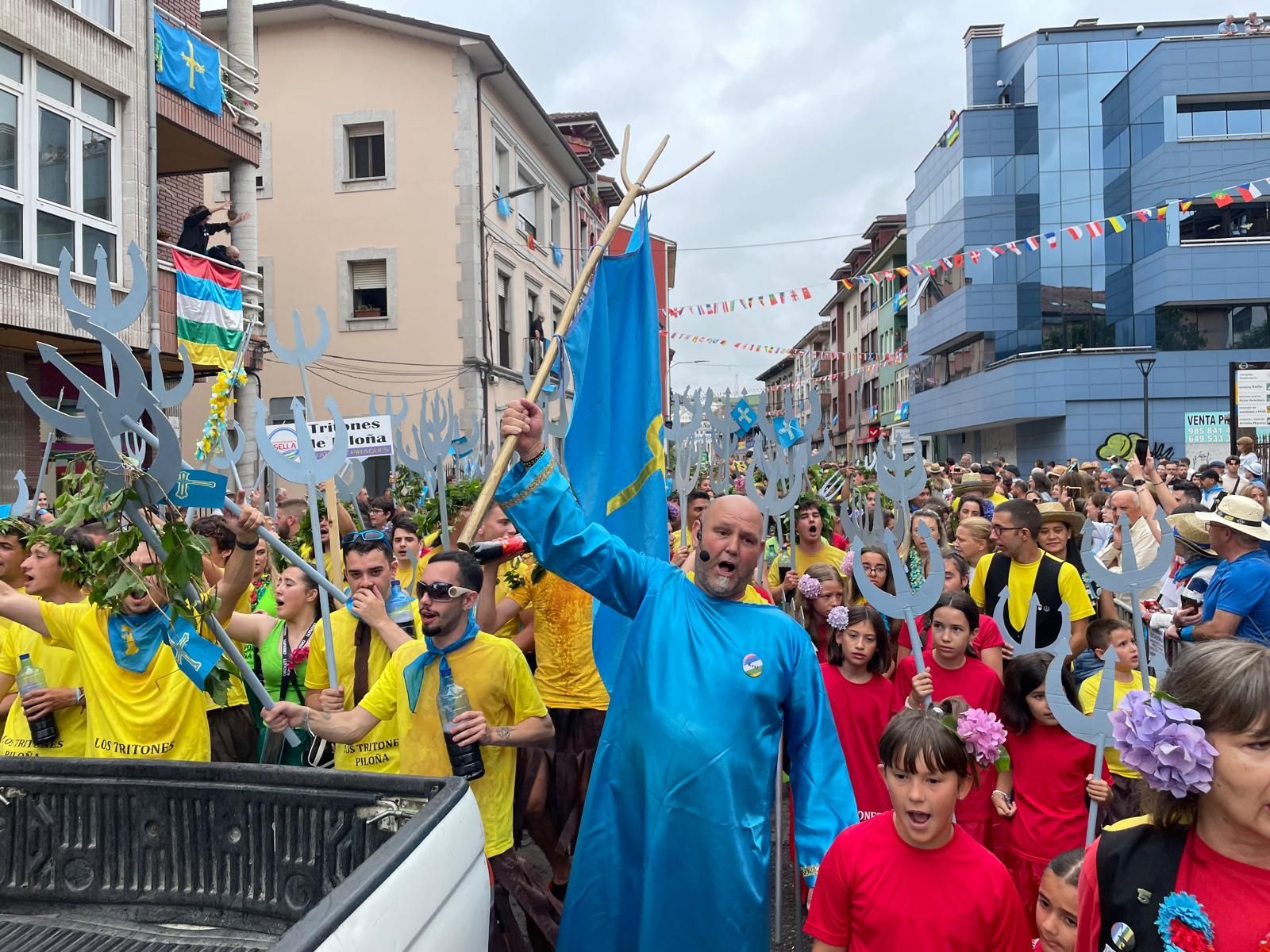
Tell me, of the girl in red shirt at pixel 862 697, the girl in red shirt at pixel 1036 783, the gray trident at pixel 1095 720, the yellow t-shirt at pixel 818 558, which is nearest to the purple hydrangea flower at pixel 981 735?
the gray trident at pixel 1095 720

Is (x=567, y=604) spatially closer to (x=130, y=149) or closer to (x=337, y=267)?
(x=130, y=149)

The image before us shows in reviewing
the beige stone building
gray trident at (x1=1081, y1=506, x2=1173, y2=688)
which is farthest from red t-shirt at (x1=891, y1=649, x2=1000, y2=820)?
the beige stone building

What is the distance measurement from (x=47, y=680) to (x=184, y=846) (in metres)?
1.89

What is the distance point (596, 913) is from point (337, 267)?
72.3 ft

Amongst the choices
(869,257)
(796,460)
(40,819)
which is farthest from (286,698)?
(869,257)

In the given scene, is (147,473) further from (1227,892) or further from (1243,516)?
(1243,516)

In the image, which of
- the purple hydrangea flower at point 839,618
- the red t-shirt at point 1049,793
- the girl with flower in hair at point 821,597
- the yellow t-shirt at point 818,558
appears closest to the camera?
the red t-shirt at point 1049,793

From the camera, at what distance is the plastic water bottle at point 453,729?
11.2 feet

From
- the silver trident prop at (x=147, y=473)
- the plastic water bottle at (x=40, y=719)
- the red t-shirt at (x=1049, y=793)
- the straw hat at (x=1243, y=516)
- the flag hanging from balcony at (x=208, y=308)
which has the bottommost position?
the red t-shirt at (x=1049, y=793)

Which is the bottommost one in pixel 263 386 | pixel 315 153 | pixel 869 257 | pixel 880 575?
pixel 880 575

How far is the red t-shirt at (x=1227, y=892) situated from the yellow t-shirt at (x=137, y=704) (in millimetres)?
3370

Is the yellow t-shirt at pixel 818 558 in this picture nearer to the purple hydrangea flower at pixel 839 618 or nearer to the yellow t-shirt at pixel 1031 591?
the yellow t-shirt at pixel 1031 591

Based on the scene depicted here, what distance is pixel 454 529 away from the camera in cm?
753

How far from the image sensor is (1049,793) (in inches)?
155
